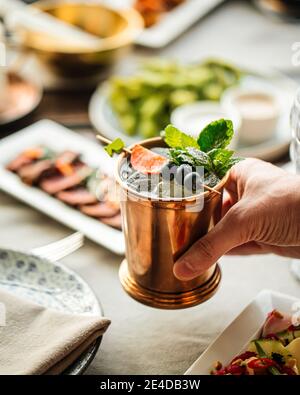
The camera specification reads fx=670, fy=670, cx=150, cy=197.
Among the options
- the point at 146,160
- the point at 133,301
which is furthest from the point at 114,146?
the point at 133,301

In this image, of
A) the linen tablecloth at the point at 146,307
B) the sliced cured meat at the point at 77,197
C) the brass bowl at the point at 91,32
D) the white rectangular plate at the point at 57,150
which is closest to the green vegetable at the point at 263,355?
the linen tablecloth at the point at 146,307

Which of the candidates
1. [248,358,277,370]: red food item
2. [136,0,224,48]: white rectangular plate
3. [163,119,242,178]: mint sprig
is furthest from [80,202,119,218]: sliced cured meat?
[136,0,224,48]: white rectangular plate

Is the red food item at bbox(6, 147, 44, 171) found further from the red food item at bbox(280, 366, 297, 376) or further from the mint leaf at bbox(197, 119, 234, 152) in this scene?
the red food item at bbox(280, 366, 297, 376)

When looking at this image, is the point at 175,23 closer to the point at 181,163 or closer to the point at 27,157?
the point at 27,157

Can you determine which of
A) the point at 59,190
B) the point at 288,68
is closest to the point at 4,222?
the point at 59,190

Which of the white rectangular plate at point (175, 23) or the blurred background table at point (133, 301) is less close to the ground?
the white rectangular plate at point (175, 23)

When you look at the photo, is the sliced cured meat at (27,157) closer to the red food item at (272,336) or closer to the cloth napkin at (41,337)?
the cloth napkin at (41,337)
